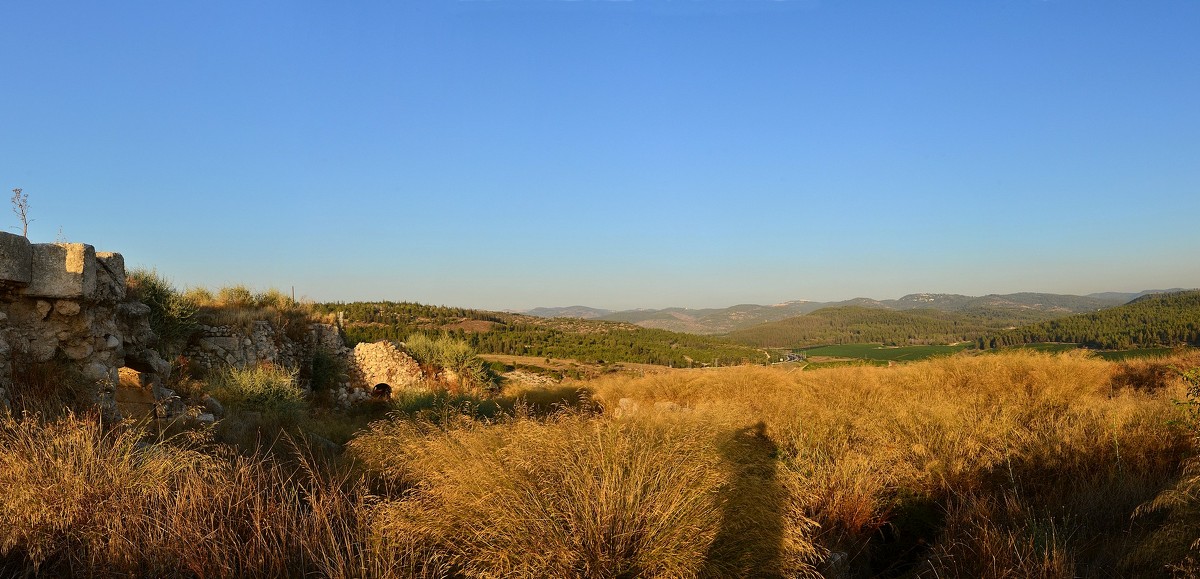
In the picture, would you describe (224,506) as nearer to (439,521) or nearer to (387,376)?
(439,521)

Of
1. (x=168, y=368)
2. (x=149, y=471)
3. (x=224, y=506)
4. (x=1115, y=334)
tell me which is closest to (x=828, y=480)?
(x=224, y=506)

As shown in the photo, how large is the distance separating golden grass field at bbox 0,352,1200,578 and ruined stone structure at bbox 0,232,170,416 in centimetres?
146

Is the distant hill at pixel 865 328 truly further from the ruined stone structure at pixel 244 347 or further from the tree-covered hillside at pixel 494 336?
the ruined stone structure at pixel 244 347

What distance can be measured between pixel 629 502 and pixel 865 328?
64.5 m

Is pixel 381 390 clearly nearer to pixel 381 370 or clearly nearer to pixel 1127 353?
pixel 381 370

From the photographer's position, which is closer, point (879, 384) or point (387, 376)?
point (879, 384)

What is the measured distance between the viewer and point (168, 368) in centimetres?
853

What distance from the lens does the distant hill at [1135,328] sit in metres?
16.5

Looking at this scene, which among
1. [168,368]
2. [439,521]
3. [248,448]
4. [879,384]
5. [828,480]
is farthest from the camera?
[879,384]

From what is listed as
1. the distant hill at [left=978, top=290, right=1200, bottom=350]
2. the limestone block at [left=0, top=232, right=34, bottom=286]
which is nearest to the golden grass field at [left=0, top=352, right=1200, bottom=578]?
the limestone block at [left=0, top=232, right=34, bottom=286]

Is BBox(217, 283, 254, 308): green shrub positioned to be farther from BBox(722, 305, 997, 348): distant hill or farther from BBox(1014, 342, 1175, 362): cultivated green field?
BBox(722, 305, 997, 348): distant hill

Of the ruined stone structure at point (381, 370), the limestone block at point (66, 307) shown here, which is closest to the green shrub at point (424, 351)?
the ruined stone structure at point (381, 370)

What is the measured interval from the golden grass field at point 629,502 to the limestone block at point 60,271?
178 centimetres

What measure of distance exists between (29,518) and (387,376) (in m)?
10.4
